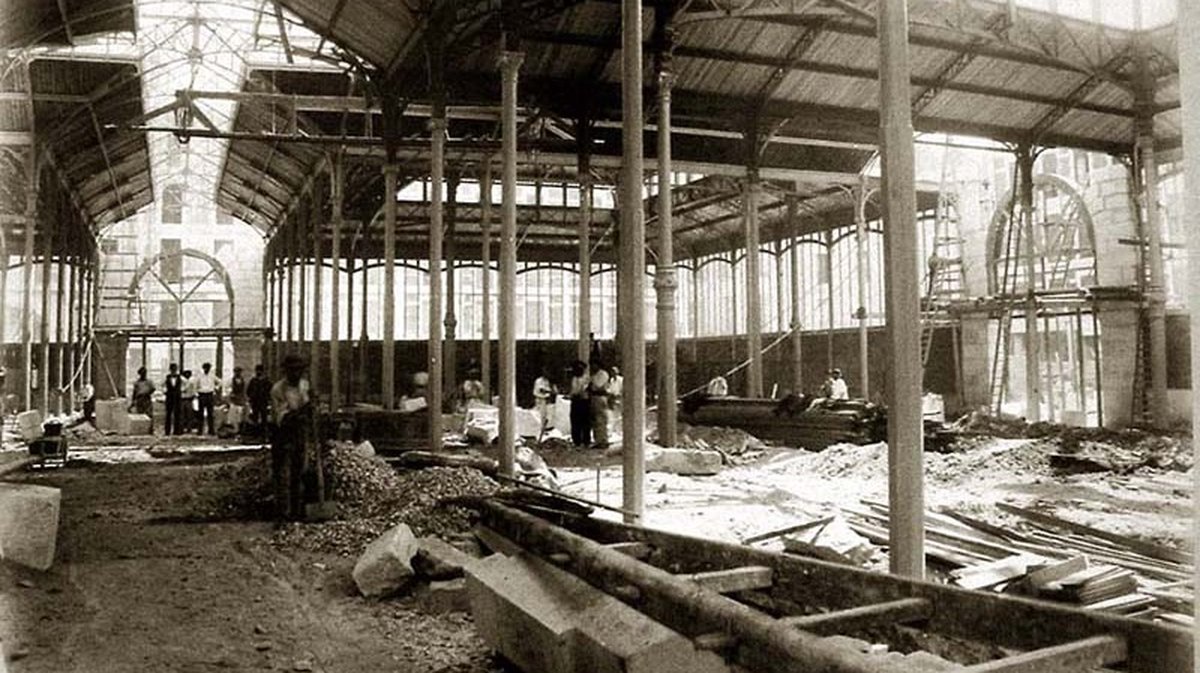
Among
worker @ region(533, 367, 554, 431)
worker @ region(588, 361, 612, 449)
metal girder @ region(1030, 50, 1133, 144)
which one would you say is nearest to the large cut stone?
worker @ region(588, 361, 612, 449)

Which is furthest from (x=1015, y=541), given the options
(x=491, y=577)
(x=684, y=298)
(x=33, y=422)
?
(x=684, y=298)

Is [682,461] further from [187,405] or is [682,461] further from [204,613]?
[187,405]

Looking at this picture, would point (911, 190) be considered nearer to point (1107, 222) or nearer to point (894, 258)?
point (894, 258)

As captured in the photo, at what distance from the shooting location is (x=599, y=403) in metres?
16.2

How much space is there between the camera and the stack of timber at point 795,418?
15938mm

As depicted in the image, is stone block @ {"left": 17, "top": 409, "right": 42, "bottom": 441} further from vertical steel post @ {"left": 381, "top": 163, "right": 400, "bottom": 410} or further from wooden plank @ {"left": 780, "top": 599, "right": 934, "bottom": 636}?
wooden plank @ {"left": 780, "top": 599, "right": 934, "bottom": 636}

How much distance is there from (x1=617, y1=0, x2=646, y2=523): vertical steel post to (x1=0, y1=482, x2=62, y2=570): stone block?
178 inches

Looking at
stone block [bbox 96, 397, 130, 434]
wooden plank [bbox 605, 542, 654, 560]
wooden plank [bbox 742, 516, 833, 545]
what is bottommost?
wooden plank [bbox 742, 516, 833, 545]

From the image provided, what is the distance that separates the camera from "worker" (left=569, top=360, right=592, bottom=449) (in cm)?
1622

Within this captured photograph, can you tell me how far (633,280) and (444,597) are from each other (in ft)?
9.66

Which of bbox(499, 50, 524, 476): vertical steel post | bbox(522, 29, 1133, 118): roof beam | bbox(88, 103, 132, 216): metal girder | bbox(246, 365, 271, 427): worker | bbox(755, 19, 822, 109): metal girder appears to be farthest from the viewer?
bbox(88, 103, 132, 216): metal girder

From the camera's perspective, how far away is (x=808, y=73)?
18062 mm

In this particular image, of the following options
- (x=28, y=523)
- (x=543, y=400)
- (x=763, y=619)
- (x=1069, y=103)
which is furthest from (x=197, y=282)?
(x=763, y=619)

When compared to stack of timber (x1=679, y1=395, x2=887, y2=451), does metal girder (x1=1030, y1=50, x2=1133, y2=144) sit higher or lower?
higher
